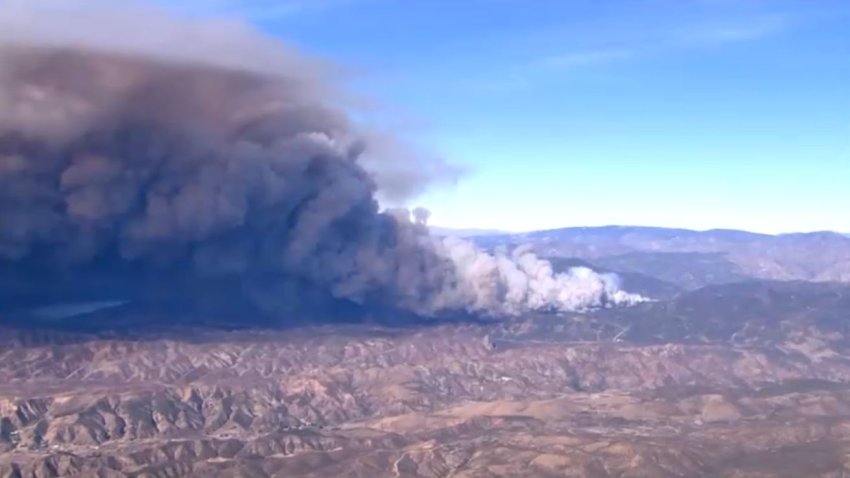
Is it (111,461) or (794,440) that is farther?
(794,440)

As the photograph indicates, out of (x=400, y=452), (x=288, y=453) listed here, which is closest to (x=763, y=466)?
(x=400, y=452)

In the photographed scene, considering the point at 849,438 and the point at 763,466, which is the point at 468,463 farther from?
the point at 849,438

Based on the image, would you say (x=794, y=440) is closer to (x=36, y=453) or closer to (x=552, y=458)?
(x=552, y=458)

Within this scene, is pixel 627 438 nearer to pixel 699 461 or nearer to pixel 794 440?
pixel 699 461

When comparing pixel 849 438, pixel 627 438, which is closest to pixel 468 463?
pixel 627 438

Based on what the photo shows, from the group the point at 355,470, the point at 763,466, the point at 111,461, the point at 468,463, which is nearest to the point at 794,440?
the point at 763,466

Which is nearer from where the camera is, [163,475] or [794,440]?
[163,475]
